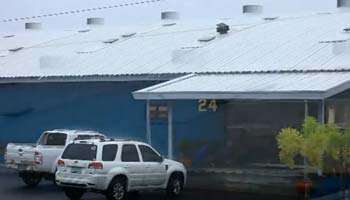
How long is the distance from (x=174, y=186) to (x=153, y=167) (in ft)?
3.68

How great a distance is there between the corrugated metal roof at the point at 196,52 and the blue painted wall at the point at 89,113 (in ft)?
3.00

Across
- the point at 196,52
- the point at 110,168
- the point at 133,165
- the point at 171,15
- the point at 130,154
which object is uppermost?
the point at 171,15

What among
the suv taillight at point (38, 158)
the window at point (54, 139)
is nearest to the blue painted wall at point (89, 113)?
the window at point (54, 139)

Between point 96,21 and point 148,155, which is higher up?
point 96,21

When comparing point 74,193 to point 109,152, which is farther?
point 74,193

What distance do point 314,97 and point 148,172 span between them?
468cm

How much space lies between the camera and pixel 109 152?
63.6 feet

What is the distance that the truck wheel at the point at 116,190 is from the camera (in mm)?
19094

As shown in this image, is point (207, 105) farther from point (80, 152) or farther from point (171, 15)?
point (171, 15)

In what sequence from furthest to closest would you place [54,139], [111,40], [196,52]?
[111,40], [196,52], [54,139]

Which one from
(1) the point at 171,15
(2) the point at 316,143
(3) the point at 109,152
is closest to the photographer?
(2) the point at 316,143

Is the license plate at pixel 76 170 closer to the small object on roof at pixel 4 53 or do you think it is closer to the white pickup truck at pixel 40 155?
the white pickup truck at pixel 40 155

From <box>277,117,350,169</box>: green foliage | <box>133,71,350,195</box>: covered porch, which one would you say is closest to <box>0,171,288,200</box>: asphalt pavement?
<box>133,71,350,195</box>: covered porch

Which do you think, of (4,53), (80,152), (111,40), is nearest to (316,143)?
(80,152)
